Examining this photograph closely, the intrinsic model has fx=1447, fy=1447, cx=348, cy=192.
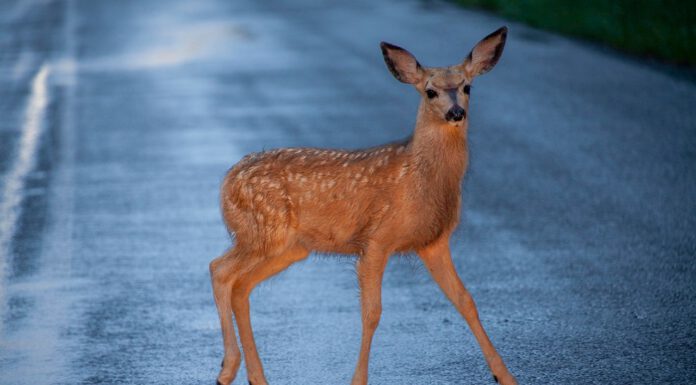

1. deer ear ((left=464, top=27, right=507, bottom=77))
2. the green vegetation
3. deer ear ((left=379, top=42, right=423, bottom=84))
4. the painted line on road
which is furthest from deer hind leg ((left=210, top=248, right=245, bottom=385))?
the green vegetation

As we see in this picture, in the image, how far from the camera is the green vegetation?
1944cm

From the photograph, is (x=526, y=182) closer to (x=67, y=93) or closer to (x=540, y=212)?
(x=540, y=212)

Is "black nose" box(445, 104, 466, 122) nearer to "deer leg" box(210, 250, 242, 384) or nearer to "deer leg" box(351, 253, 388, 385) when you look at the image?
"deer leg" box(351, 253, 388, 385)

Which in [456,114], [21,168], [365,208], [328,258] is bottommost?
[21,168]

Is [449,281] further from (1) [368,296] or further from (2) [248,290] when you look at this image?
(2) [248,290]

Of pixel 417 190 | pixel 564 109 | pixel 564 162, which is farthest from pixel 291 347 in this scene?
pixel 564 109

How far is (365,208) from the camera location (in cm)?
712

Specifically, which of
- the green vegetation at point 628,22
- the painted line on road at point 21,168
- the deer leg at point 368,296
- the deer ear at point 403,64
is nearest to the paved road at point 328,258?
the painted line on road at point 21,168

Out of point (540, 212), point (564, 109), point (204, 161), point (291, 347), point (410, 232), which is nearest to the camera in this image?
point (410, 232)

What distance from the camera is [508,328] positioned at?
8.27m

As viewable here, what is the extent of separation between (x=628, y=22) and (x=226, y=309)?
15.1 meters

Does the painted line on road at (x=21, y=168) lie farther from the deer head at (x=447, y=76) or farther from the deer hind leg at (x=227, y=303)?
the deer head at (x=447, y=76)

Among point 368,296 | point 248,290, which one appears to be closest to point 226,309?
point 248,290

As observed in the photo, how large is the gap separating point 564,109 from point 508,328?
325 inches
